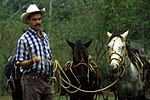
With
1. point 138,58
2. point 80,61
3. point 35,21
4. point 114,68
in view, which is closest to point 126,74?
point 138,58

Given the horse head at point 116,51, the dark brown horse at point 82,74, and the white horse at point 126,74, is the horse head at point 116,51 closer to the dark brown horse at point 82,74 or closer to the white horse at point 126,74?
the white horse at point 126,74

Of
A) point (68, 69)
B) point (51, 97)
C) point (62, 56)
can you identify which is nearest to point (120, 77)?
point (68, 69)

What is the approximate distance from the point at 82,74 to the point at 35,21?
4.23 meters

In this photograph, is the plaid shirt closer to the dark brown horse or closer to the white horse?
the white horse

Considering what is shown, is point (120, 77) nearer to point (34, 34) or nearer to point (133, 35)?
point (34, 34)

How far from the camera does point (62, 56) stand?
31000 millimetres

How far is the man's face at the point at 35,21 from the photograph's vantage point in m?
7.08

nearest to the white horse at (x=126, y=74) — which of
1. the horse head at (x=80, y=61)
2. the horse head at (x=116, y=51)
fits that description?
the horse head at (x=116, y=51)

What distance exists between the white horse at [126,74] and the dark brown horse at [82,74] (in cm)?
92

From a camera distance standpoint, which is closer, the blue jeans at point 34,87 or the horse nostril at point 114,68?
the blue jeans at point 34,87

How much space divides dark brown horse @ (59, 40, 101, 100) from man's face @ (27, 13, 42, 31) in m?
4.09

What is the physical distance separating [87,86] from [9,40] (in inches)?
776

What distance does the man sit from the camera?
7.04 meters

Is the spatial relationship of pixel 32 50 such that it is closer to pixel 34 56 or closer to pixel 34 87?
pixel 34 56
